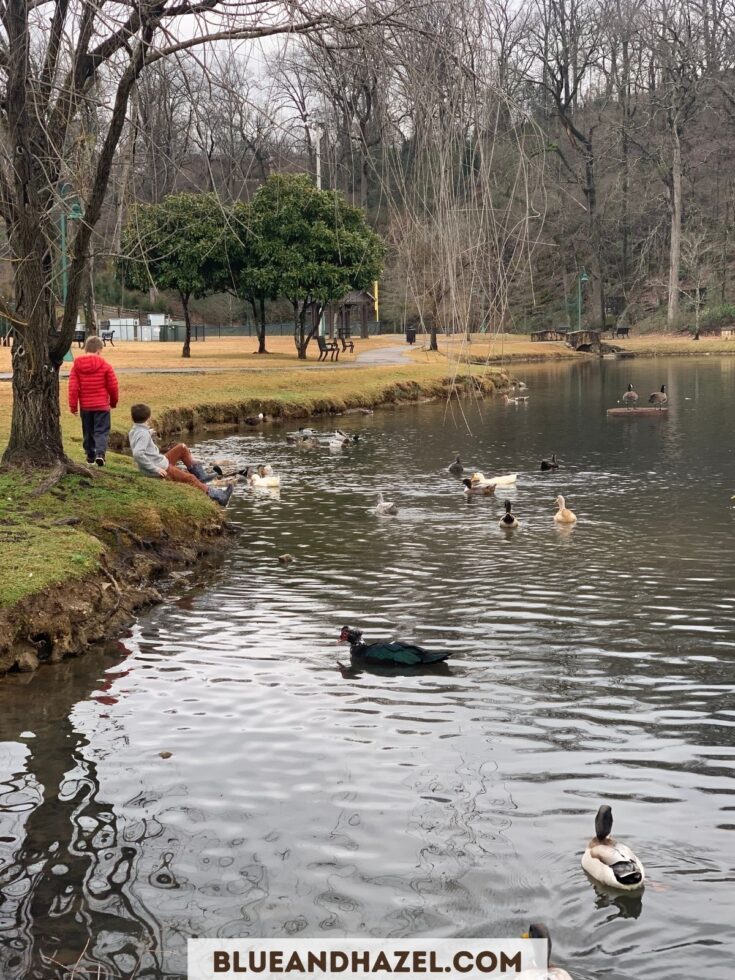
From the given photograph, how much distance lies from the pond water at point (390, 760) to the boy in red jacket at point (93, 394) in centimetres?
305

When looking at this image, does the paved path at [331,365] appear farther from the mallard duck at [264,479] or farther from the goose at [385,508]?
the goose at [385,508]

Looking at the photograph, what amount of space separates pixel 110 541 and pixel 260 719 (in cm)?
560

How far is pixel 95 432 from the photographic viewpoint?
17328mm

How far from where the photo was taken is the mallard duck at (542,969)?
5.43 metres

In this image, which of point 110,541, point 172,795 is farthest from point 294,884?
point 110,541

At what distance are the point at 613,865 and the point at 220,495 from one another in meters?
12.9

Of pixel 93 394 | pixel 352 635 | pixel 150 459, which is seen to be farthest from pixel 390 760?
pixel 93 394

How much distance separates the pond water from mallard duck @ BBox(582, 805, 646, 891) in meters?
0.10

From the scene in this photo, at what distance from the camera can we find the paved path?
4134 centimetres

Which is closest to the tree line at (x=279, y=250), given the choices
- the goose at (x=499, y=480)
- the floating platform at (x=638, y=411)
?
the floating platform at (x=638, y=411)

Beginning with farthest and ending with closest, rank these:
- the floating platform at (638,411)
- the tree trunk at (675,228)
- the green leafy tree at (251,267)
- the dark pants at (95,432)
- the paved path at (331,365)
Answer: the tree trunk at (675,228)
the green leafy tree at (251,267)
the paved path at (331,365)
the floating platform at (638,411)
the dark pants at (95,432)

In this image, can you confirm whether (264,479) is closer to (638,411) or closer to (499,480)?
(499,480)

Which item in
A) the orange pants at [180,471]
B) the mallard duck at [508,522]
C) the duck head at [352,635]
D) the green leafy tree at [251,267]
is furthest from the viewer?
the green leafy tree at [251,267]

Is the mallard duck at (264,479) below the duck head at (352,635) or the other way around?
the other way around
